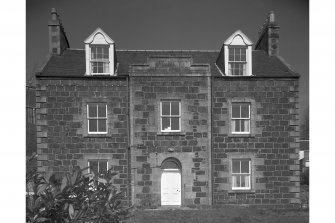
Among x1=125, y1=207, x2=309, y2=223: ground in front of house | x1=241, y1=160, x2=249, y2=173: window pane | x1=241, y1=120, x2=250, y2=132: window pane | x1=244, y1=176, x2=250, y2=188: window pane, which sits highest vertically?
x1=241, y1=120, x2=250, y2=132: window pane

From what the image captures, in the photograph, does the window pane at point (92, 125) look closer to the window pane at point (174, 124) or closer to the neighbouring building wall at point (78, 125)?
the neighbouring building wall at point (78, 125)

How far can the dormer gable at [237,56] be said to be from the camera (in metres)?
8.14

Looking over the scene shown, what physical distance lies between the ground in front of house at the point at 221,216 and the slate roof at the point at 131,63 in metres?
4.23

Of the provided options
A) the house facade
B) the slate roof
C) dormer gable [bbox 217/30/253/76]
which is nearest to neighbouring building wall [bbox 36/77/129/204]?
the house facade

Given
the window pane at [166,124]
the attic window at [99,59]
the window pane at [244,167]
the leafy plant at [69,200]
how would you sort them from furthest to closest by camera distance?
the attic window at [99,59] < the window pane at [244,167] < the window pane at [166,124] < the leafy plant at [69,200]

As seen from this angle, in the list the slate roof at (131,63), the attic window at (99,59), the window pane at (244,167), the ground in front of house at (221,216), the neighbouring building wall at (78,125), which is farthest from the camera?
the attic window at (99,59)

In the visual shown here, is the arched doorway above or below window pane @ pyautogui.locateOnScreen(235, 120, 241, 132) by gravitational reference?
below

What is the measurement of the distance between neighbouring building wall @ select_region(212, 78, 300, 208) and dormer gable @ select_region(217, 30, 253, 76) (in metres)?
0.44

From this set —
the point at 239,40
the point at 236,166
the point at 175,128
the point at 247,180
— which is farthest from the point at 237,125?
the point at 239,40

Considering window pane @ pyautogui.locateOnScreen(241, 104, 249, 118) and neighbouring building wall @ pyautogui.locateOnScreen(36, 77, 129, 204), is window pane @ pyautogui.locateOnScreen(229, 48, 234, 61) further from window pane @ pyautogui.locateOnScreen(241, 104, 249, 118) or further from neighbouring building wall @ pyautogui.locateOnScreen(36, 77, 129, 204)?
neighbouring building wall @ pyautogui.locateOnScreen(36, 77, 129, 204)

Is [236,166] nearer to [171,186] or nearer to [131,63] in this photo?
[171,186]

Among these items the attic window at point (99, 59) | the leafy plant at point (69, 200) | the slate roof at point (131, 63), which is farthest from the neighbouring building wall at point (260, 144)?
the leafy plant at point (69, 200)

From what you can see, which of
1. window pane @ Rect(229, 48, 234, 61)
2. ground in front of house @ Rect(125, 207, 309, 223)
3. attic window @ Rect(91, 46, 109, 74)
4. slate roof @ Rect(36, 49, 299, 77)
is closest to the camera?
ground in front of house @ Rect(125, 207, 309, 223)

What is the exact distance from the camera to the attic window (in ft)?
26.8
